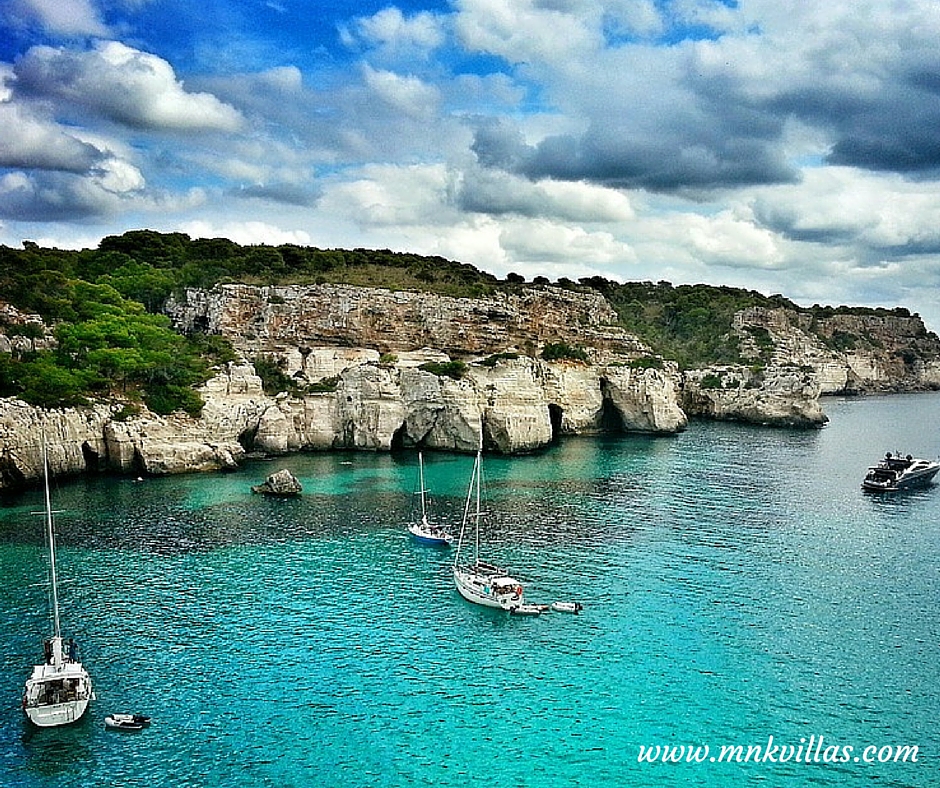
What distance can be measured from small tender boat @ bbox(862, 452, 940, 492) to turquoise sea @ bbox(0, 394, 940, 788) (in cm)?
664

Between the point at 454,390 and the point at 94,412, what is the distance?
96.3 ft

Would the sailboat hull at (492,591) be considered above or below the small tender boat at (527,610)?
above

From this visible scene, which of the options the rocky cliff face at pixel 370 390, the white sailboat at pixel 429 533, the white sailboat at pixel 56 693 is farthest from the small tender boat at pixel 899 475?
the white sailboat at pixel 56 693

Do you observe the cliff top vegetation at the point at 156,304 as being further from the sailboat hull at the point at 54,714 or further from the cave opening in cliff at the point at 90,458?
the sailboat hull at the point at 54,714

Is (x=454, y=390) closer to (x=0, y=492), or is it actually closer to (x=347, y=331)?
(x=347, y=331)

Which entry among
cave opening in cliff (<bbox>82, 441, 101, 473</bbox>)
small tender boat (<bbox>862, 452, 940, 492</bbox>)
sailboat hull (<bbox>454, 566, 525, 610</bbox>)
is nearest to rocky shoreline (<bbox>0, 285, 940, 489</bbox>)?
cave opening in cliff (<bbox>82, 441, 101, 473</bbox>)

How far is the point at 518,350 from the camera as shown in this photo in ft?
294

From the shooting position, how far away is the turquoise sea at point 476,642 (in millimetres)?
23375

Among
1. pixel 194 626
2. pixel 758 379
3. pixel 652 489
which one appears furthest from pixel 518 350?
pixel 194 626

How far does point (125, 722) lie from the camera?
80.3 feet

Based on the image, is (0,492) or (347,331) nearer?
(0,492)

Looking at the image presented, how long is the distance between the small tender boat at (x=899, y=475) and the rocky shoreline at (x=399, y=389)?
28037 millimetres

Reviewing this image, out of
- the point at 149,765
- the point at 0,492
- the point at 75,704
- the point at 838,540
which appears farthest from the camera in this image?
the point at 0,492

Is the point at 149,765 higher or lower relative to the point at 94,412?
lower
